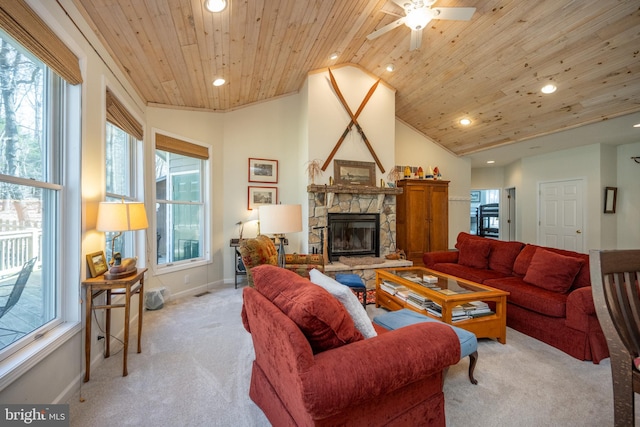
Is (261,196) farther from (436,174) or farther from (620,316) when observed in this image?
(620,316)

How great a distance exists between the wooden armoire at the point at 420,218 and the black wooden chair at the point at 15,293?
16.6 feet

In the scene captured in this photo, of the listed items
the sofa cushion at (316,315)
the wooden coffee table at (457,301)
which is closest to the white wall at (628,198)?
the wooden coffee table at (457,301)

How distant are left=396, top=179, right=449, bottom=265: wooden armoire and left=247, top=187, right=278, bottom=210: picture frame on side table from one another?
2.40 meters

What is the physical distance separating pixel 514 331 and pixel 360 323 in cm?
229

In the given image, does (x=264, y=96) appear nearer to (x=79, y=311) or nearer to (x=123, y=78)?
(x=123, y=78)

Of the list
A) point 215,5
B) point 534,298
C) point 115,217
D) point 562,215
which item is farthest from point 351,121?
point 562,215

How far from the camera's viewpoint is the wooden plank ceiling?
2582 mm

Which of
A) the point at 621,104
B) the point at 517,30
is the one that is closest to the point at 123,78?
the point at 517,30

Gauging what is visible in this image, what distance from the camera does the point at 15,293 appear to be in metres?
1.61

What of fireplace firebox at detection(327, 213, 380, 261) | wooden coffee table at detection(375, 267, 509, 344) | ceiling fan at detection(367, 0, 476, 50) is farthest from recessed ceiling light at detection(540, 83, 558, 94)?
wooden coffee table at detection(375, 267, 509, 344)

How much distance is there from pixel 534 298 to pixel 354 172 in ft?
10.0

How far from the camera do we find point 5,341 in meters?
1.52

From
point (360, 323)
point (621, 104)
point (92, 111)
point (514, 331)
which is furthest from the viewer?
point (621, 104)

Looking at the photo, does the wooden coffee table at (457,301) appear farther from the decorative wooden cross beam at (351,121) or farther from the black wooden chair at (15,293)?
the black wooden chair at (15,293)
